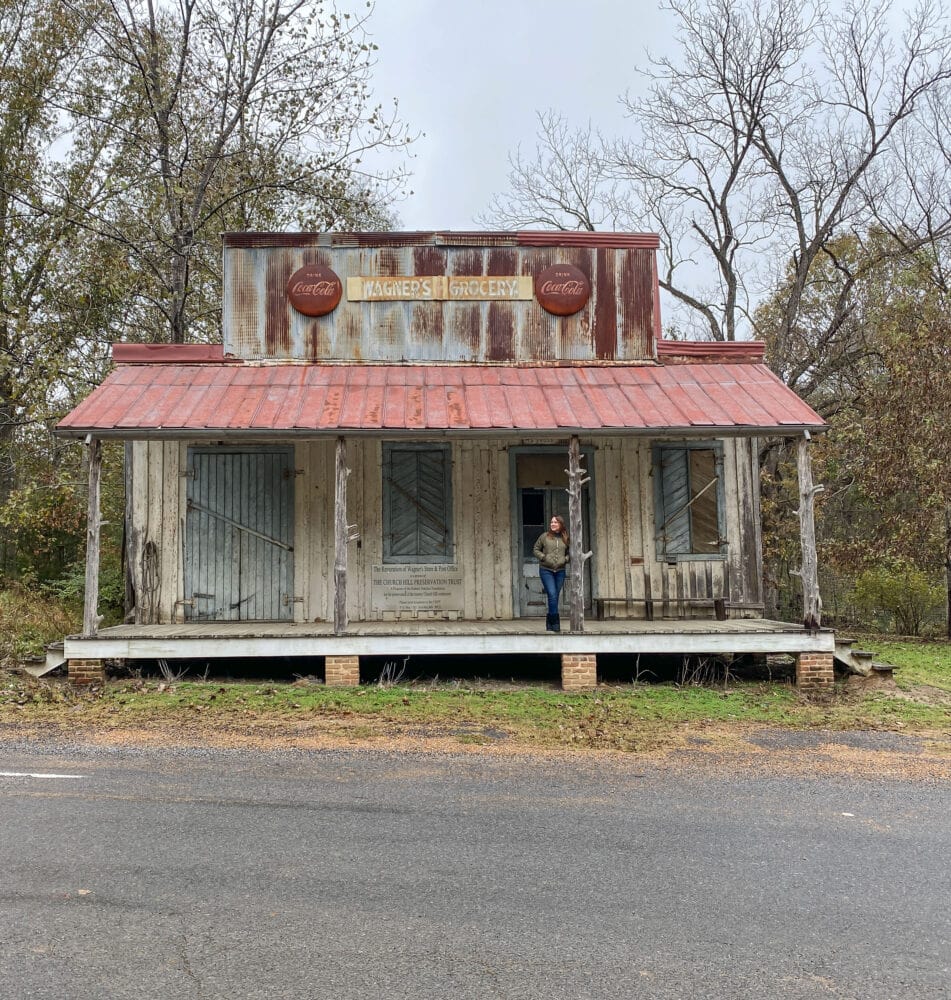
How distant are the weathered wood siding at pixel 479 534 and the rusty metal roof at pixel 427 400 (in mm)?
952

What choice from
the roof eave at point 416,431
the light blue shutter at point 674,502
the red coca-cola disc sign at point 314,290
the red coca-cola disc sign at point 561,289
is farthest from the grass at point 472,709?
the red coca-cola disc sign at point 561,289

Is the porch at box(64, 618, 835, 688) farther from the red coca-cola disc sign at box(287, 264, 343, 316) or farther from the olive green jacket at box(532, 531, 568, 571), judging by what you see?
the red coca-cola disc sign at box(287, 264, 343, 316)

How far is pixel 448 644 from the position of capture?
9477 mm

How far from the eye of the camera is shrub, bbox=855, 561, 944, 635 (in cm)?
1669

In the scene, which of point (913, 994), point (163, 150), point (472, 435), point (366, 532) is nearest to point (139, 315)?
point (163, 150)

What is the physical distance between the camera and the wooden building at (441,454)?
1076 cm

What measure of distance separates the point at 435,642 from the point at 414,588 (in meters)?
1.83

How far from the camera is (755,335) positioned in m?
23.2

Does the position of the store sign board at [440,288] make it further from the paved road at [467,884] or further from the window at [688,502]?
the paved road at [467,884]

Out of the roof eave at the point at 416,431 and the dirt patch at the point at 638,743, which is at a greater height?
the roof eave at the point at 416,431

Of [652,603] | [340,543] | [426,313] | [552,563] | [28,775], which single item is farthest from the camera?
[426,313]

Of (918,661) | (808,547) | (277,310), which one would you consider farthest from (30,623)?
(918,661)

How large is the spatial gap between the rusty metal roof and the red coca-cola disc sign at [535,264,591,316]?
0.87 metres

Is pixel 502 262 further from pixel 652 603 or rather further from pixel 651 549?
pixel 652 603
